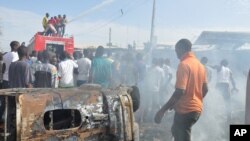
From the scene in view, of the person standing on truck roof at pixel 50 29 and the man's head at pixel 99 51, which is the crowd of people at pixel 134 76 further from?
the person standing on truck roof at pixel 50 29

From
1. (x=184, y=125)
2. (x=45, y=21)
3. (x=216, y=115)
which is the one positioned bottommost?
(x=216, y=115)

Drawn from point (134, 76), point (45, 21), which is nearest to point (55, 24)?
point (45, 21)

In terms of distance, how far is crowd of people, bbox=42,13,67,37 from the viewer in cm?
1468

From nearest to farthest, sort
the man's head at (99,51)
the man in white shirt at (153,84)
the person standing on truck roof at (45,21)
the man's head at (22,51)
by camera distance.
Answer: the man's head at (22,51) → the man's head at (99,51) → the man in white shirt at (153,84) → the person standing on truck roof at (45,21)

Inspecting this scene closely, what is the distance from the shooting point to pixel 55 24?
603 inches

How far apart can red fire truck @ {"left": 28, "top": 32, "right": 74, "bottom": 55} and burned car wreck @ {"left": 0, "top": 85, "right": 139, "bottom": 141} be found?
900cm

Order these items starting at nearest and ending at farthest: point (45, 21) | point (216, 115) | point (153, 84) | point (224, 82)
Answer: point (216, 115) < point (224, 82) < point (153, 84) < point (45, 21)

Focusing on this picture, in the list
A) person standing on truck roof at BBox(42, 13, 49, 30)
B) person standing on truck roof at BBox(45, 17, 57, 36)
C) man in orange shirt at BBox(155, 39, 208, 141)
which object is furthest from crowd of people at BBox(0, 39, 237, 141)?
person standing on truck roof at BBox(42, 13, 49, 30)

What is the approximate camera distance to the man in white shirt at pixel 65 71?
807 cm

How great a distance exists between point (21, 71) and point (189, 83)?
2.88 metres

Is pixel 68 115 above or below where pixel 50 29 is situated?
below

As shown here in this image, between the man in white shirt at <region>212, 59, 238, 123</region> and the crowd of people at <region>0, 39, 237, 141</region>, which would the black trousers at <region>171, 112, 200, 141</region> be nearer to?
the crowd of people at <region>0, 39, 237, 141</region>

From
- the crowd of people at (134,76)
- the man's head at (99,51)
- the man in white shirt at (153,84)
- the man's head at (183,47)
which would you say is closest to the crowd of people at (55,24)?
the crowd of people at (134,76)

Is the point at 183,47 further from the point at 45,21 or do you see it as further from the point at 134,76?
the point at 45,21
